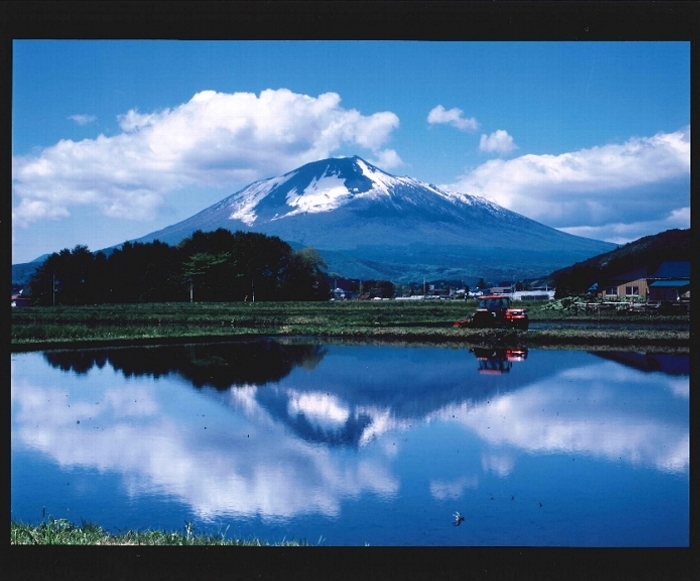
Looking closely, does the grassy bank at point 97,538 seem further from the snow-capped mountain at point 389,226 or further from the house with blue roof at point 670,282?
the snow-capped mountain at point 389,226

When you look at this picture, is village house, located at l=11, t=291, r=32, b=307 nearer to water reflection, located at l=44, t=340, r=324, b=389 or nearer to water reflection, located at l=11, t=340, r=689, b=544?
water reflection, located at l=44, t=340, r=324, b=389

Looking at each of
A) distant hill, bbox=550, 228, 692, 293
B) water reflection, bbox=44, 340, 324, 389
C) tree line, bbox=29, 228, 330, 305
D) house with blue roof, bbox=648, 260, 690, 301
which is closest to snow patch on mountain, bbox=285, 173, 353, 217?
distant hill, bbox=550, 228, 692, 293

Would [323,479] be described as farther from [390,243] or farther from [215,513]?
[390,243]

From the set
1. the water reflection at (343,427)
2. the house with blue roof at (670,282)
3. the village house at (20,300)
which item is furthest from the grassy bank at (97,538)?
the village house at (20,300)

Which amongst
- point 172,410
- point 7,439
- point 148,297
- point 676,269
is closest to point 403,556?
point 7,439

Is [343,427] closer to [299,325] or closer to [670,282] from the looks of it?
[299,325]
